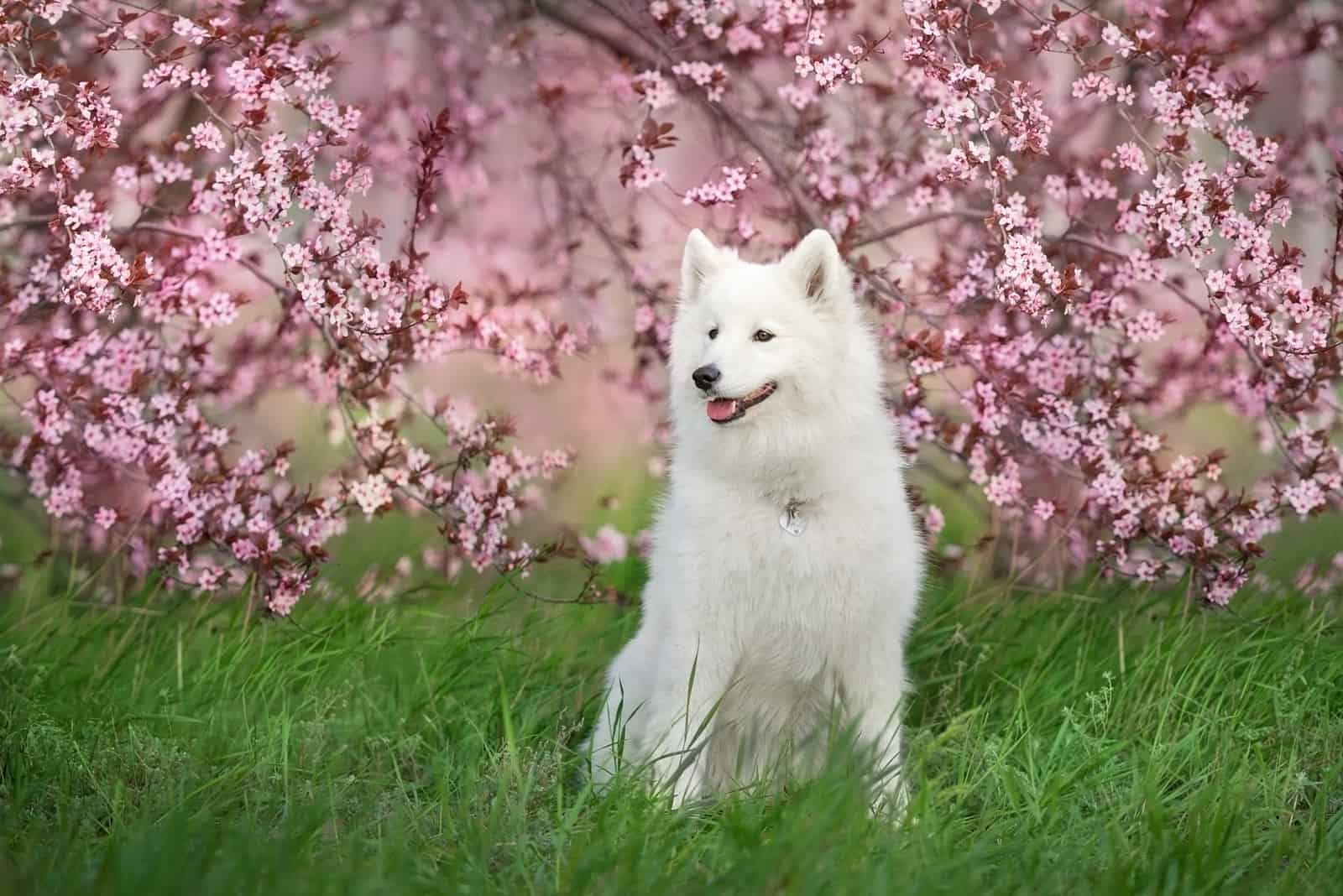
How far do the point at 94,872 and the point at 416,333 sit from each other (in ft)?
7.87

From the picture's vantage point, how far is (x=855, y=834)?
3.21 m

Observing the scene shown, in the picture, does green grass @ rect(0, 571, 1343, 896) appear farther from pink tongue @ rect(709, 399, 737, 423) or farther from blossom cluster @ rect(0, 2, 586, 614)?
pink tongue @ rect(709, 399, 737, 423)

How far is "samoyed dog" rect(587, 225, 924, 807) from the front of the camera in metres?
3.94

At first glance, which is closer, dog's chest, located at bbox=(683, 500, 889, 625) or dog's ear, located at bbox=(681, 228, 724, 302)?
dog's chest, located at bbox=(683, 500, 889, 625)

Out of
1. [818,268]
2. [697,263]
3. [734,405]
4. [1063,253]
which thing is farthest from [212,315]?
[1063,253]

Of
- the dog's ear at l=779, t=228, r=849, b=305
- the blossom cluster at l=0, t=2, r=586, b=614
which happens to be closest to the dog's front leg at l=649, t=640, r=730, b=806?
the dog's ear at l=779, t=228, r=849, b=305

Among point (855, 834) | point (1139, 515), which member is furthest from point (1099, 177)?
point (855, 834)

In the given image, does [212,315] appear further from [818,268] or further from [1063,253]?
[1063,253]

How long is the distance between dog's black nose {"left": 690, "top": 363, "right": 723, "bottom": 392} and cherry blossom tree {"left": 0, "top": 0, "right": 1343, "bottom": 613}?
108 centimetres

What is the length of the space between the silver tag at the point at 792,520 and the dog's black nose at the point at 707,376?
1.45 feet

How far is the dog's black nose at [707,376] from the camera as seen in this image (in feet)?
12.6

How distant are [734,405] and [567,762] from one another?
1.14 meters

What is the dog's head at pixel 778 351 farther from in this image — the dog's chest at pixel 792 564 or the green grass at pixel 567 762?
the green grass at pixel 567 762

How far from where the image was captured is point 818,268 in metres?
4.04
